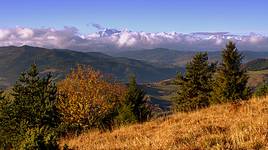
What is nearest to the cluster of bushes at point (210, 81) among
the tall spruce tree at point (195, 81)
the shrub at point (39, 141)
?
the tall spruce tree at point (195, 81)

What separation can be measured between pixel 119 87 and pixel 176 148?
7236 centimetres

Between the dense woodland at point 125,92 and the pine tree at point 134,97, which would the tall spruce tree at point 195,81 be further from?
the pine tree at point 134,97

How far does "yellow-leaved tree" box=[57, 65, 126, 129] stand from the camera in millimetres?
58688

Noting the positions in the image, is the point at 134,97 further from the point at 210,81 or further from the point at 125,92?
the point at 210,81

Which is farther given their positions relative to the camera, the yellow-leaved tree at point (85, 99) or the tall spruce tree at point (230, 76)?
the tall spruce tree at point (230, 76)

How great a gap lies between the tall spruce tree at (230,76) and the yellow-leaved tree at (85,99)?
A: 49.5 ft

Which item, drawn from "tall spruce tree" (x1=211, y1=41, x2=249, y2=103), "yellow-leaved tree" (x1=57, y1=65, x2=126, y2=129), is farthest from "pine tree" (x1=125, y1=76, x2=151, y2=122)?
"tall spruce tree" (x1=211, y1=41, x2=249, y2=103)

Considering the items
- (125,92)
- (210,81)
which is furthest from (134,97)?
(210,81)

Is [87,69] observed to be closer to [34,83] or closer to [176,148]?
[34,83]

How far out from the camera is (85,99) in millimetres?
58625

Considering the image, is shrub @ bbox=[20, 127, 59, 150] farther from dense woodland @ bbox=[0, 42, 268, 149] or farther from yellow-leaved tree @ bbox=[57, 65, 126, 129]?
yellow-leaved tree @ bbox=[57, 65, 126, 129]

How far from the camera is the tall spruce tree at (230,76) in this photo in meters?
60.8

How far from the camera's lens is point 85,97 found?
5903 cm

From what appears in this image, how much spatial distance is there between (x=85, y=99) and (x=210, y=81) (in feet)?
78.5
